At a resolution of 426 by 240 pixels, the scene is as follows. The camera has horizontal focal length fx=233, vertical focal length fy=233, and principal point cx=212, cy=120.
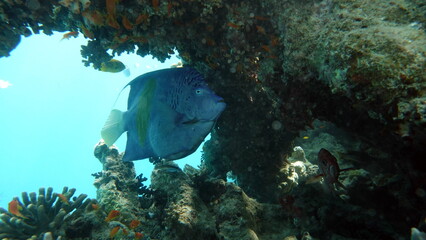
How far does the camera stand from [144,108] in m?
2.89

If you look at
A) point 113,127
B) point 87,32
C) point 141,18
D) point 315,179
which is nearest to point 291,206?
point 315,179

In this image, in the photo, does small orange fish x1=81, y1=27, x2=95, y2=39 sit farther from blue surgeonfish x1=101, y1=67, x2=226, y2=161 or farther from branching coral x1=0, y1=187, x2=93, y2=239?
branching coral x1=0, y1=187, x2=93, y2=239

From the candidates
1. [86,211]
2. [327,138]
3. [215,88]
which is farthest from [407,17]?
[327,138]

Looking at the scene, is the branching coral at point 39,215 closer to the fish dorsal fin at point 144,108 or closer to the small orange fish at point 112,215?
the small orange fish at point 112,215

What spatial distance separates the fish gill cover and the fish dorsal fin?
878 millimetres

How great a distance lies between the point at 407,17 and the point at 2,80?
12061 centimetres

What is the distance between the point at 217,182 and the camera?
3.74 m

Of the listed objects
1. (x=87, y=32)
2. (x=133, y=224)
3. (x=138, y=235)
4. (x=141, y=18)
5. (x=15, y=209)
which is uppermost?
(x=87, y=32)

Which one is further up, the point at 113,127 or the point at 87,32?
the point at 87,32

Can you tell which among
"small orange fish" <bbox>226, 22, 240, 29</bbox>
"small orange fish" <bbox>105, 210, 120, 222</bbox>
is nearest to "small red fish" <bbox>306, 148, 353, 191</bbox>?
"small orange fish" <bbox>226, 22, 240, 29</bbox>

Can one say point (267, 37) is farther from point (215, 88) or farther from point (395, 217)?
point (395, 217)

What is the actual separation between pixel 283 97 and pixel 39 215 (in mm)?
4260

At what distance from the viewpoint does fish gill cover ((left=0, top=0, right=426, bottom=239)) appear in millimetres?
1662

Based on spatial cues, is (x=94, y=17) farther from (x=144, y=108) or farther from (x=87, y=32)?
(x=144, y=108)
